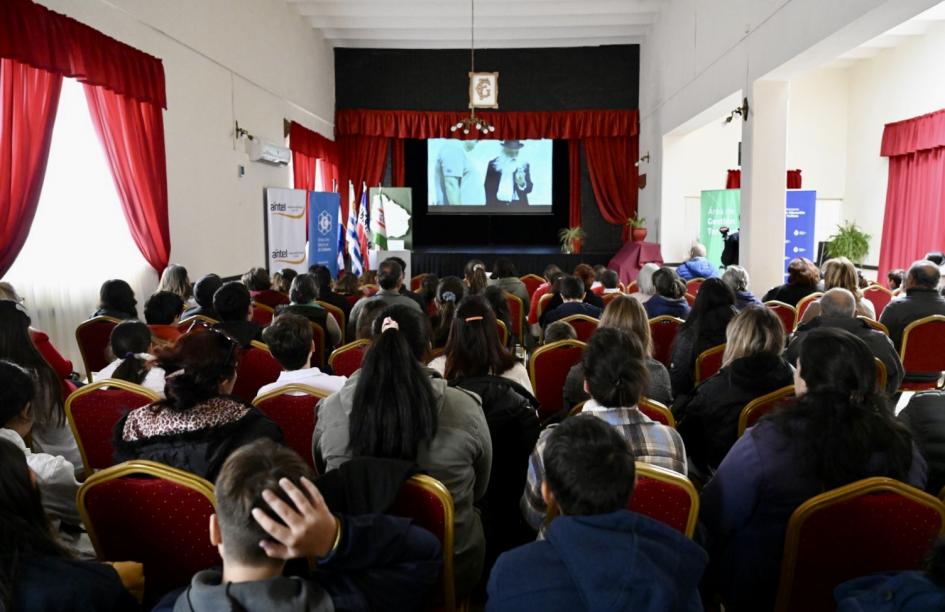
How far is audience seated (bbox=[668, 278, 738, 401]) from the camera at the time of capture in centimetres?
396

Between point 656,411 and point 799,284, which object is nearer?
point 656,411

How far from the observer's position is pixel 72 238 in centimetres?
611

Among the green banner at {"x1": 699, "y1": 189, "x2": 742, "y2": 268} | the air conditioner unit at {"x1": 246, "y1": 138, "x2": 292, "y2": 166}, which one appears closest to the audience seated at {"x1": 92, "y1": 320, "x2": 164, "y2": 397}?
the air conditioner unit at {"x1": 246, "y1": 138, "x2": 292, "y2": 166}

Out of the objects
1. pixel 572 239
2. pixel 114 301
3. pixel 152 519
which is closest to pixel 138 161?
pixel 114 301

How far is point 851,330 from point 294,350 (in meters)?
2.64

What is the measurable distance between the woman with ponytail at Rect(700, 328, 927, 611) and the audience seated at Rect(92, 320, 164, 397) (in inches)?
84.4

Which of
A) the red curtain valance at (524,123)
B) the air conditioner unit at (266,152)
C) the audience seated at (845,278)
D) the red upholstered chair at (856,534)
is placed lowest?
the red upholstered chair at (856,534)

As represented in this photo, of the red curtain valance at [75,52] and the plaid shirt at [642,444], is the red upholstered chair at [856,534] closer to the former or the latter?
the plaid shirt at [642,444]

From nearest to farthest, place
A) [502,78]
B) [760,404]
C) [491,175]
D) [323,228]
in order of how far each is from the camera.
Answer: [760,404] → [323,228] → [502,78] → [491,175]

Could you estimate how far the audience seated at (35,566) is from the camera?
133 cm

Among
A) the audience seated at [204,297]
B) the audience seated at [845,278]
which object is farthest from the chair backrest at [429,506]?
the audience seated at [845,278]

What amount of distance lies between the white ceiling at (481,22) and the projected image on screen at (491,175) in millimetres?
2087

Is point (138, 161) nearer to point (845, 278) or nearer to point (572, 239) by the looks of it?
point (845, 278)

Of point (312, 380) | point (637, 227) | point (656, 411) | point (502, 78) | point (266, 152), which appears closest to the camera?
point (656, 411)
